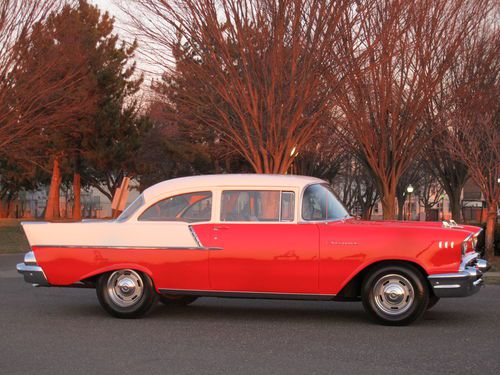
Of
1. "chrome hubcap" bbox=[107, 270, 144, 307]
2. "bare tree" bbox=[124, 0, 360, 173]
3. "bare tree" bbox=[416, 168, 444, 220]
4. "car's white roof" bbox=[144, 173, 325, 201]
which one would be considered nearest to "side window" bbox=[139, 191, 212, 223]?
"car's white roof" bbox=[144, 173, 325, 201]

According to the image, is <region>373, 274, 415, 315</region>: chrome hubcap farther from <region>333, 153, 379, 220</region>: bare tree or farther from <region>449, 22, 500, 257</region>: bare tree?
<region>333, 153, 379, 220</region>: bare tree

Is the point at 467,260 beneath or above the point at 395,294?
above

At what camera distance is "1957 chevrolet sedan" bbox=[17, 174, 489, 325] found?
9.07 m

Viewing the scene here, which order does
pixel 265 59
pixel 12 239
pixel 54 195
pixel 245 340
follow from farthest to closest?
pixel 54 195
pixel 12 239
pixel 265 59
pixel 245 340

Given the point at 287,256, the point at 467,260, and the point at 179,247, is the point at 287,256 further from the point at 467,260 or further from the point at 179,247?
the point at 467,260

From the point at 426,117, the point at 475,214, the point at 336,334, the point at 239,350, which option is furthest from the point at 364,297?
the point at 475,214

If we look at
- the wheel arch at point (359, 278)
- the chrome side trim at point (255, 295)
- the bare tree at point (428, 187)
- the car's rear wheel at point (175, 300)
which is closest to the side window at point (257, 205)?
the chrome side trim at point (255, 295)

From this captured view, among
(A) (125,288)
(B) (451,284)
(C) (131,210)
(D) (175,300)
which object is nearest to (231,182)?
(C) (131,210)

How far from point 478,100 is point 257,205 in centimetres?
1887

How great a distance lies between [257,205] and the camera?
31.7 ft

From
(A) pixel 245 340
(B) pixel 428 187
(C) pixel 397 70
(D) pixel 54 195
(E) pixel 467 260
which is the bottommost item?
(A) pixel 245 340

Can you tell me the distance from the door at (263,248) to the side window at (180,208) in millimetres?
246

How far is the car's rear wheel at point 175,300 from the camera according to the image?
10.8m

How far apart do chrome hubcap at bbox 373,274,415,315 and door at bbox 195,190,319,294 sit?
→ 711 millimetres
